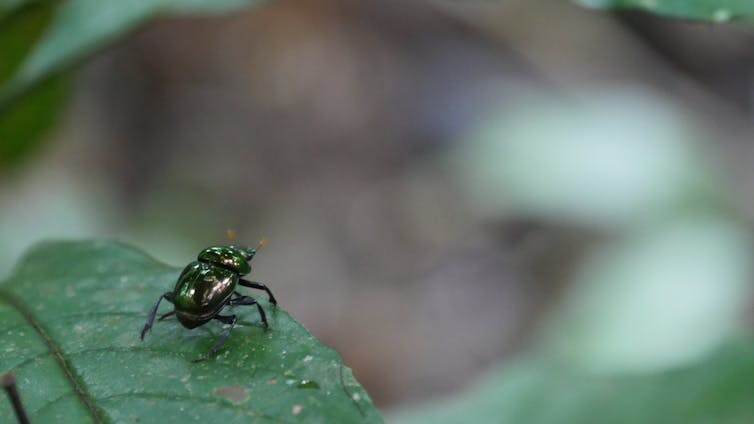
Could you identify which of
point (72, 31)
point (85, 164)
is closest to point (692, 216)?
point (72, 31)

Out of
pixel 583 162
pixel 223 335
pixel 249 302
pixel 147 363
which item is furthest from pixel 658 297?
pixel 147 363

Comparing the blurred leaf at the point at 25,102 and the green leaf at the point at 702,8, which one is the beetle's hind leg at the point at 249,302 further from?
the blurred leaf at the point at 25,102

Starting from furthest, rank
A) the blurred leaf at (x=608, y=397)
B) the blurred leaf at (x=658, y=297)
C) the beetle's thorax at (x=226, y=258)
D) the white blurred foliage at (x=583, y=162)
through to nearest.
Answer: the white blurred foliage at (x=583, y=162), the blurred leaf at (x=658, y=297), the blurred leaf at (x=608, y=397), the beetle's thorax at (x=226, y=258)

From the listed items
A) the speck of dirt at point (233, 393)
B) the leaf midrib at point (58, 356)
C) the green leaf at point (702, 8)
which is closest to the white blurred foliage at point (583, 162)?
the green leaf at point (702, 8)

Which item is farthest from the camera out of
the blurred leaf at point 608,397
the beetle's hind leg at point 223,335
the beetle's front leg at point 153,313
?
the blurred leaf at point 608,397

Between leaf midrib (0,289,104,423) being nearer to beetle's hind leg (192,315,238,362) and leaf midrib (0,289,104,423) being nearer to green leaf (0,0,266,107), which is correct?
beetle's hind leg (192,315,238,362)

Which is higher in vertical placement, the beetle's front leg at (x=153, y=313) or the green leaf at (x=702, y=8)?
the green leaf at (x=702, y=8)

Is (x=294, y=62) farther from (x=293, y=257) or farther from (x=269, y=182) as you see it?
(x=293, y=257)

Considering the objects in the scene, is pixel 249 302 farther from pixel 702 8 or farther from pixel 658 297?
pixel 658 297
